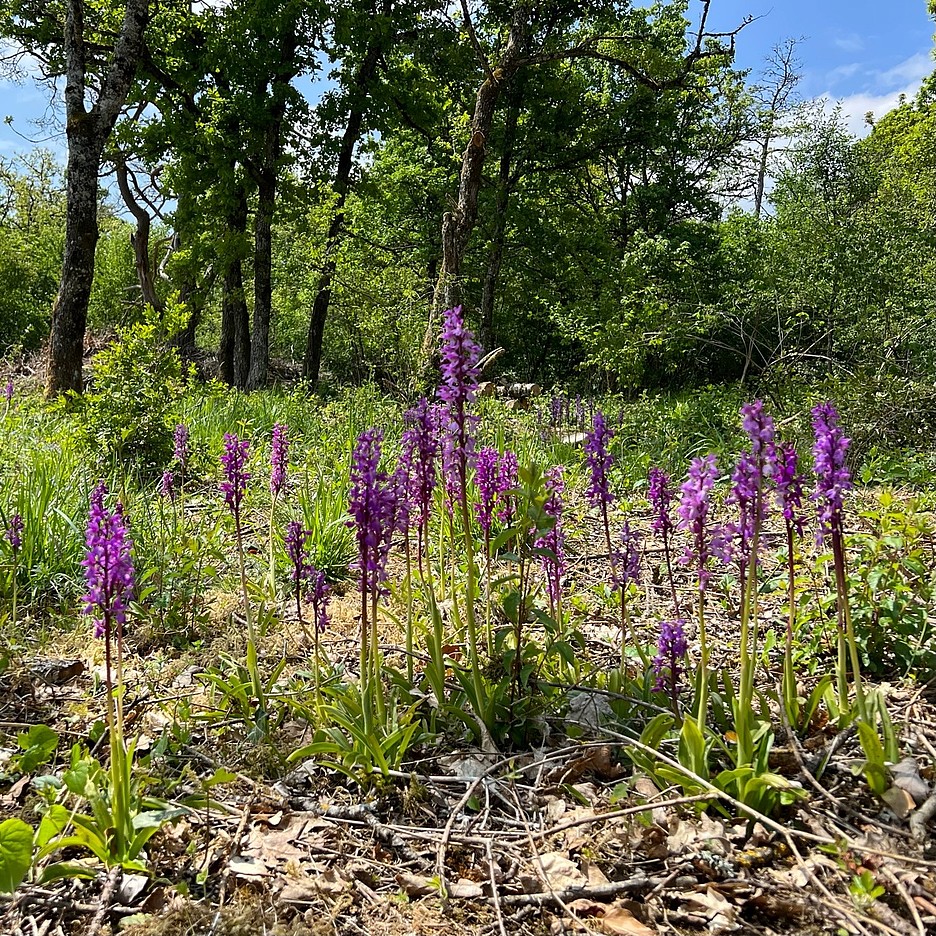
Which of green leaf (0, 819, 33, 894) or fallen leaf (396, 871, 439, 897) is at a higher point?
green leaf (0, 819, 33, 894)

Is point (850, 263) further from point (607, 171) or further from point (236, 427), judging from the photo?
point (607, 171)

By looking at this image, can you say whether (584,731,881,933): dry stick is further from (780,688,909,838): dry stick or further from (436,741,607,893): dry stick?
(436,741,607,893): dry stick

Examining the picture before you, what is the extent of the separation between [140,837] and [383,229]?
758 inches

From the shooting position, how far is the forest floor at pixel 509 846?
150 cm

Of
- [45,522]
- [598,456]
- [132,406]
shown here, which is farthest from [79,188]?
[598,456]

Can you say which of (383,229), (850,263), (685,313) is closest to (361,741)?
(685,313)

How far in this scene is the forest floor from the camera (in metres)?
1.50

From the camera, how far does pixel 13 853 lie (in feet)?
4.67

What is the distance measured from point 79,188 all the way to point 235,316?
8.10 metres

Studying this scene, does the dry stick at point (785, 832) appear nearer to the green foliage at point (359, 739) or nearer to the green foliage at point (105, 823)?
the green foliage at point (359, 739)

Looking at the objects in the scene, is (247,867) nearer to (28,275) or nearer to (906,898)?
(906,898)

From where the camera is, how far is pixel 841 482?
178 cm

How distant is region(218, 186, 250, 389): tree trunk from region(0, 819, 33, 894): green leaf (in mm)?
13356

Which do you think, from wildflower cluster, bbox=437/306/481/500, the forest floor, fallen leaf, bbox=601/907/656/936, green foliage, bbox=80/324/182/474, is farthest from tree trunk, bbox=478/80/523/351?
fallen leaf, bbox=601/907/656/936
